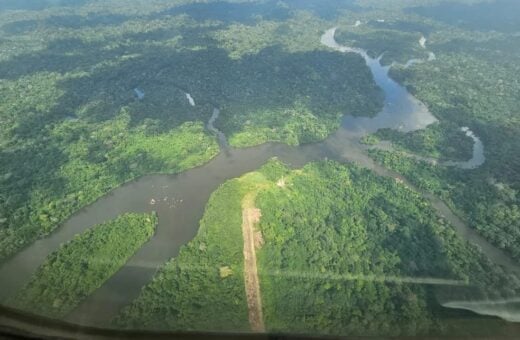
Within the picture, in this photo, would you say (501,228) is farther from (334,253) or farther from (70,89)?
(70,89)

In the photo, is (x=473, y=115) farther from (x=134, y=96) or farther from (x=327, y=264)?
(x=134, y=96)

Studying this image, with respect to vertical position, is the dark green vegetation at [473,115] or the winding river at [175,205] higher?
the dark green vegetation at [473,115]

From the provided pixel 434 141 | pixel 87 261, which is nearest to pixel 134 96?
Answer: pixel 87 261

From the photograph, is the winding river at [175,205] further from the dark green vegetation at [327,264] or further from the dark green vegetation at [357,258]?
the dark green vegetation at [357,258]

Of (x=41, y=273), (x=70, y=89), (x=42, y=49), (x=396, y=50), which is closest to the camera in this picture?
(x=41, y=273)

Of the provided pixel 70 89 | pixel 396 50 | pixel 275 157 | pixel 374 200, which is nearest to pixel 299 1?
pixel 396 50

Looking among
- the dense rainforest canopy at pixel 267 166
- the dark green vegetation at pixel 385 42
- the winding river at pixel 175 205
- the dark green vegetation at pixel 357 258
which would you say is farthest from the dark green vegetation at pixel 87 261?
the dark green vegetation at pixel 385 42
